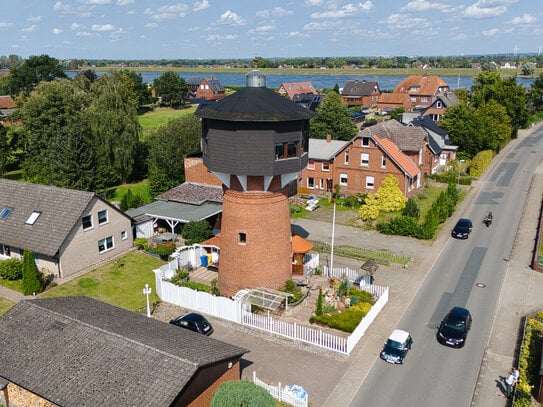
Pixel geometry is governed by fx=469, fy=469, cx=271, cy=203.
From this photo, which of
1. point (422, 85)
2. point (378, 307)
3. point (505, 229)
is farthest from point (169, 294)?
point (422, 85)

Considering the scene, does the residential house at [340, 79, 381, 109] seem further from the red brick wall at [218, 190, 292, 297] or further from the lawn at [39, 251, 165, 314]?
the red brick wall at [218, 190, 292, 297]

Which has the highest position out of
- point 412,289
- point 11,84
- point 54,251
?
point 11,84

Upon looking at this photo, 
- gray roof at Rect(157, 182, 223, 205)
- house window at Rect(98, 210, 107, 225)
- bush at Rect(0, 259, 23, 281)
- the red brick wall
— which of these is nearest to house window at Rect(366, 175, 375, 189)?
gray roof at Rect(157, 182, 223, 205)

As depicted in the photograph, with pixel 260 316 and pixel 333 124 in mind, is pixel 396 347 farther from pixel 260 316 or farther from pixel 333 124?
pixel 333 124

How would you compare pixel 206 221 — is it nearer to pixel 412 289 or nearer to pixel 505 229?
pixel 412 289

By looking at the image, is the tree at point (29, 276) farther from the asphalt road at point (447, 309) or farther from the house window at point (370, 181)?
the house window at point (370, 181)

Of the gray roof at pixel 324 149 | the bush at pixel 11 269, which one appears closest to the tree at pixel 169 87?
the gray roof at pixel 324 149

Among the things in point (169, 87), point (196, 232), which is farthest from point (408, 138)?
point (169, 87)
